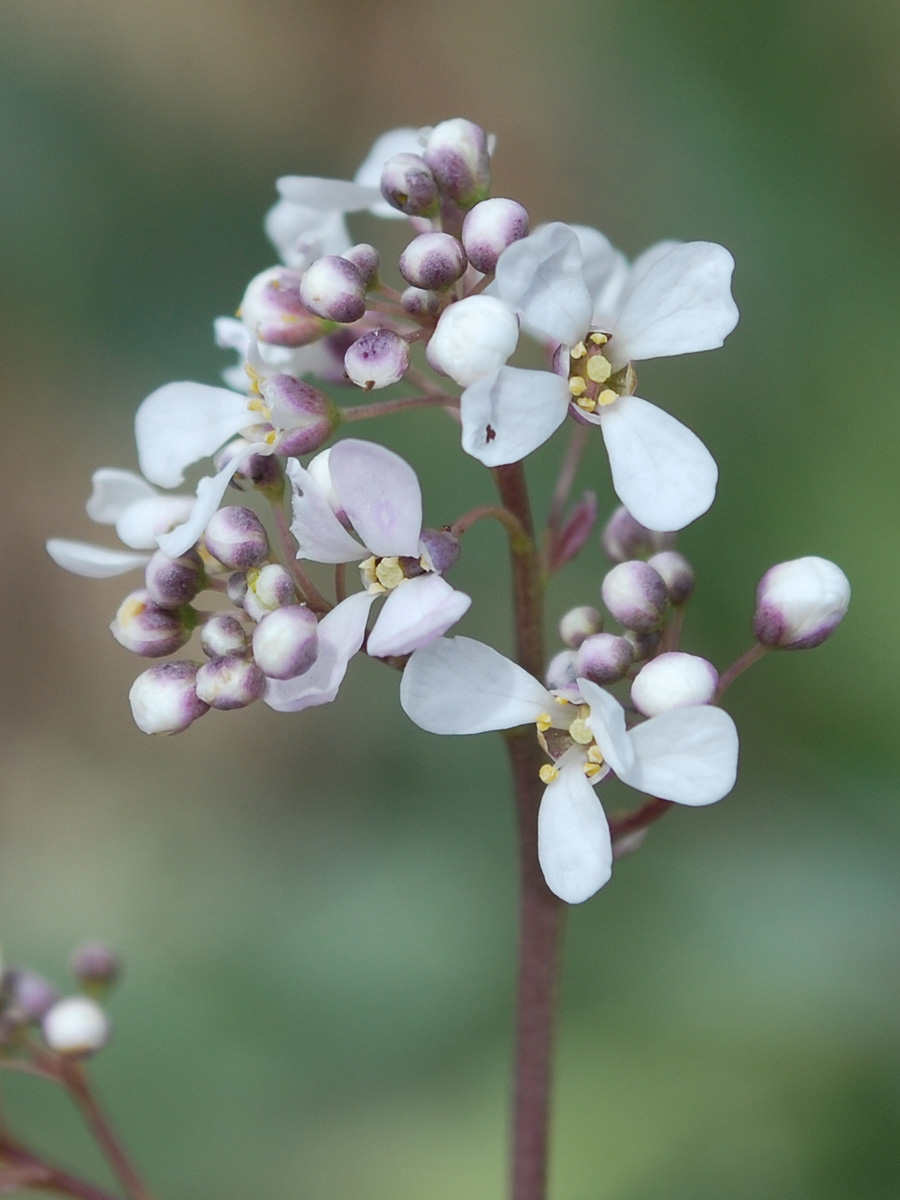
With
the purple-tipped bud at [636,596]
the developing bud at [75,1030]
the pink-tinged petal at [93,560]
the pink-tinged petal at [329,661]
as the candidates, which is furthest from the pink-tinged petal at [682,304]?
the developing bud at [75,1030]

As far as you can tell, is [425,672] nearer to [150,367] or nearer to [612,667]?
[612,667]

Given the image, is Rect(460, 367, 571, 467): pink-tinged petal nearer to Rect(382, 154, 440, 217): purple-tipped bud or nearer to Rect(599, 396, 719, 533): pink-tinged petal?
Rect(599, 396, 719, 533): pink-tinged petal

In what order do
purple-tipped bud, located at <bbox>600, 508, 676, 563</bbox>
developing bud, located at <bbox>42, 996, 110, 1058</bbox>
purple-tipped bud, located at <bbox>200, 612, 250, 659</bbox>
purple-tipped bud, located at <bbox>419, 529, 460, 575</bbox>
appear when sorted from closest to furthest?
purple-tipped bud, located at <bbox>419, 529, 460, 575</bbox>, purple-tipped bud, located at <bbox>200, 612, 250, 659</bbox>, purple-tipped bud, located at <bbox>600, 508, 676, 563</bbox>, developing bud, located at <bbox>42, 996, 110, 1058</bbox>

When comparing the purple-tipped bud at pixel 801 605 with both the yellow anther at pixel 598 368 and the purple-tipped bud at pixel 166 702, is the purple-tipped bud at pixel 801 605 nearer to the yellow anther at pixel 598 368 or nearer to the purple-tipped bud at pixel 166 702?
the yellow anther at pixel 598 368

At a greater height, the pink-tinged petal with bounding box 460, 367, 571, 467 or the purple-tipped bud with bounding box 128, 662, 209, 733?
the pink-tinged petal with bounding box 460, 367, 571, 467

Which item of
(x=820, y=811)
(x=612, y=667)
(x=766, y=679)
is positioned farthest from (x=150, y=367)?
(x=612, y=667)

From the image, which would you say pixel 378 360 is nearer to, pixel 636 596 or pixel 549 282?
pixel 549 282

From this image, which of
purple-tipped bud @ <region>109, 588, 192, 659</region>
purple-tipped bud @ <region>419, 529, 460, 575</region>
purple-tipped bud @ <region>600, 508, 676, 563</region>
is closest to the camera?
purple-tipped bud @ <region>419, 529, 460, 575</region>

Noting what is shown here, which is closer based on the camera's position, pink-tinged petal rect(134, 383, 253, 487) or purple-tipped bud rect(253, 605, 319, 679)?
purple-tipped bud rect(253, 605, 319, 679)

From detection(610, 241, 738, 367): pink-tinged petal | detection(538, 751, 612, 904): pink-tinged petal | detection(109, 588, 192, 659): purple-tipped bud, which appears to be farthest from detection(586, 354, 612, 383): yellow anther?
detection(109, 588, 192, 659): purple-tipped bud
